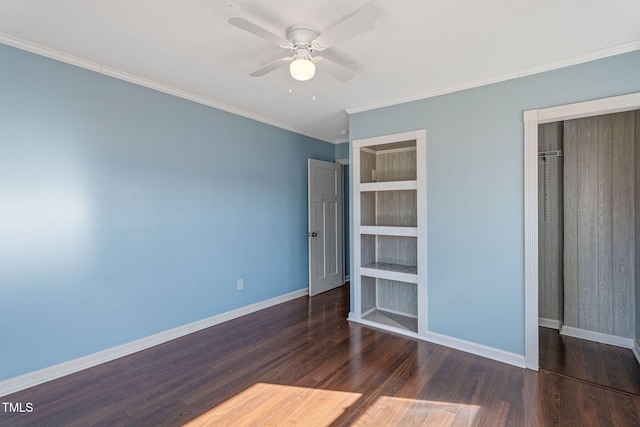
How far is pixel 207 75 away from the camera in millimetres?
2672

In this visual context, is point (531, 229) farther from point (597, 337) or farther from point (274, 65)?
point (274, 65)

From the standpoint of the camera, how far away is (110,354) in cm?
260

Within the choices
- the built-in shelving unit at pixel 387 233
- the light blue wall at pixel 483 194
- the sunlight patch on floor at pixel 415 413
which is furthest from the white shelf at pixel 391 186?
the sunlight patch on floor at pixel 415 413

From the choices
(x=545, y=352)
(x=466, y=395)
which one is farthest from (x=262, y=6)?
(x=545, y=352)

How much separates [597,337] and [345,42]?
356 cm

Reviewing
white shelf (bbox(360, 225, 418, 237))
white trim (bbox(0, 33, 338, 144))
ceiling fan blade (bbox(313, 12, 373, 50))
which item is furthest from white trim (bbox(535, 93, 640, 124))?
white trim (bbox(0, 33, 338, 144))

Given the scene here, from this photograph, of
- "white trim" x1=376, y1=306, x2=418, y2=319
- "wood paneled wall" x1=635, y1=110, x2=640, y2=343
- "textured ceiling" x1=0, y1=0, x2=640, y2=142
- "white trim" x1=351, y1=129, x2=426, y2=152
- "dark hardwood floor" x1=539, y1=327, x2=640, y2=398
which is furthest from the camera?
"white trim" x1=376, y1=306, x2=418, y2=319

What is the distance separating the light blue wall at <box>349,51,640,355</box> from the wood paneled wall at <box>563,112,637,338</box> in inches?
35.1

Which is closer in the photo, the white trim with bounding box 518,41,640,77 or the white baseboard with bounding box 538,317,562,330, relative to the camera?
the white trim with bounding box 518,41,640,77

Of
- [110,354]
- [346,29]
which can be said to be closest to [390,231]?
[346,29]

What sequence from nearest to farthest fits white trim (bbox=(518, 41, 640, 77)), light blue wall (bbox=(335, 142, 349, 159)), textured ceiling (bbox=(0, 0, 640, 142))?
textured ceiling (bbox=(0, 0, 640, 142))
white trim (bbox=(518, 41, 640, 77))
light blue wall (bbox=(335, 142, 349, 159))

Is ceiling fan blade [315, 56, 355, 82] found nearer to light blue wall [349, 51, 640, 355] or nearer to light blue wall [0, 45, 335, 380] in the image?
light blue wall [349, 51, 640, 355]

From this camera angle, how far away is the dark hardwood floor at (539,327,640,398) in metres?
2.26

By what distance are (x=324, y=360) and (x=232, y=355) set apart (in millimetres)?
846
